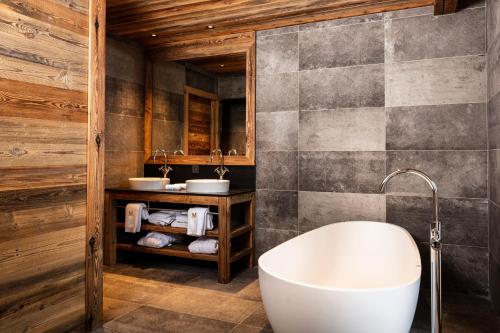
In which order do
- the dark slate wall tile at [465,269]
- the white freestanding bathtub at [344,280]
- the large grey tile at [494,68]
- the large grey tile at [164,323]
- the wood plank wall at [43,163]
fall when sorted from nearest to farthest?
1. the white freestanding bathtub at [344,280]
2. the wood plank wall at [43,163]
3. the large grey tile at [164,323]
4. the large grey tile at [494,68]
5. the dark slate wall tile at [465,269]

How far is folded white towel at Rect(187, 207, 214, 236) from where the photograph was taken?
10.7 ft

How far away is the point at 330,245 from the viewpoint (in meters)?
2.87

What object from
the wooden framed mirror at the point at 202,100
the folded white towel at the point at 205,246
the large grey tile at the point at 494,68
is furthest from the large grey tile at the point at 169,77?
the large grey tile at the point at 494,68

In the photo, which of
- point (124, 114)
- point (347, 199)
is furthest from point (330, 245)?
point (124, 114)

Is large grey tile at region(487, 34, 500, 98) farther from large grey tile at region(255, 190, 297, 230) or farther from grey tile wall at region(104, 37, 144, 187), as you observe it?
grey tile wall at region(104, 37, 144, 187)

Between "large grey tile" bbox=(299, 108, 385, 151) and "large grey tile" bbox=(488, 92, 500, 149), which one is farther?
"large grey tile" bbox=(299, 108, 385, 151)

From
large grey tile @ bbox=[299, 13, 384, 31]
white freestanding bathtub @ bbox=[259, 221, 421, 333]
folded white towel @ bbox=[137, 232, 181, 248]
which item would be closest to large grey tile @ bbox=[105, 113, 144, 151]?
folded white towel @ bbox=[137, 232, 181, 248]

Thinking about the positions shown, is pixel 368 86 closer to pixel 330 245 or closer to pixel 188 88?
pixel 330 245

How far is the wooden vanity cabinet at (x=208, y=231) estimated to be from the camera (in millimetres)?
3170

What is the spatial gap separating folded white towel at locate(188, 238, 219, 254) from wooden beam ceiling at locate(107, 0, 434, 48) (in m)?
2.07

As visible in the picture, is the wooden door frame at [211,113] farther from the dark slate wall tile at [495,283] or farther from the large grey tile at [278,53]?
the dark slate wall tile at [495,283]

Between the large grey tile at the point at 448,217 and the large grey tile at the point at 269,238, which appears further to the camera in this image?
the large grey tile at the point at 269,238

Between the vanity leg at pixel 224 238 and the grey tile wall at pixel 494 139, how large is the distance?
6.49 ft

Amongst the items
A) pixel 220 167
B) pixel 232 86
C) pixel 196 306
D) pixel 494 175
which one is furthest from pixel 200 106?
pixel 494 175
